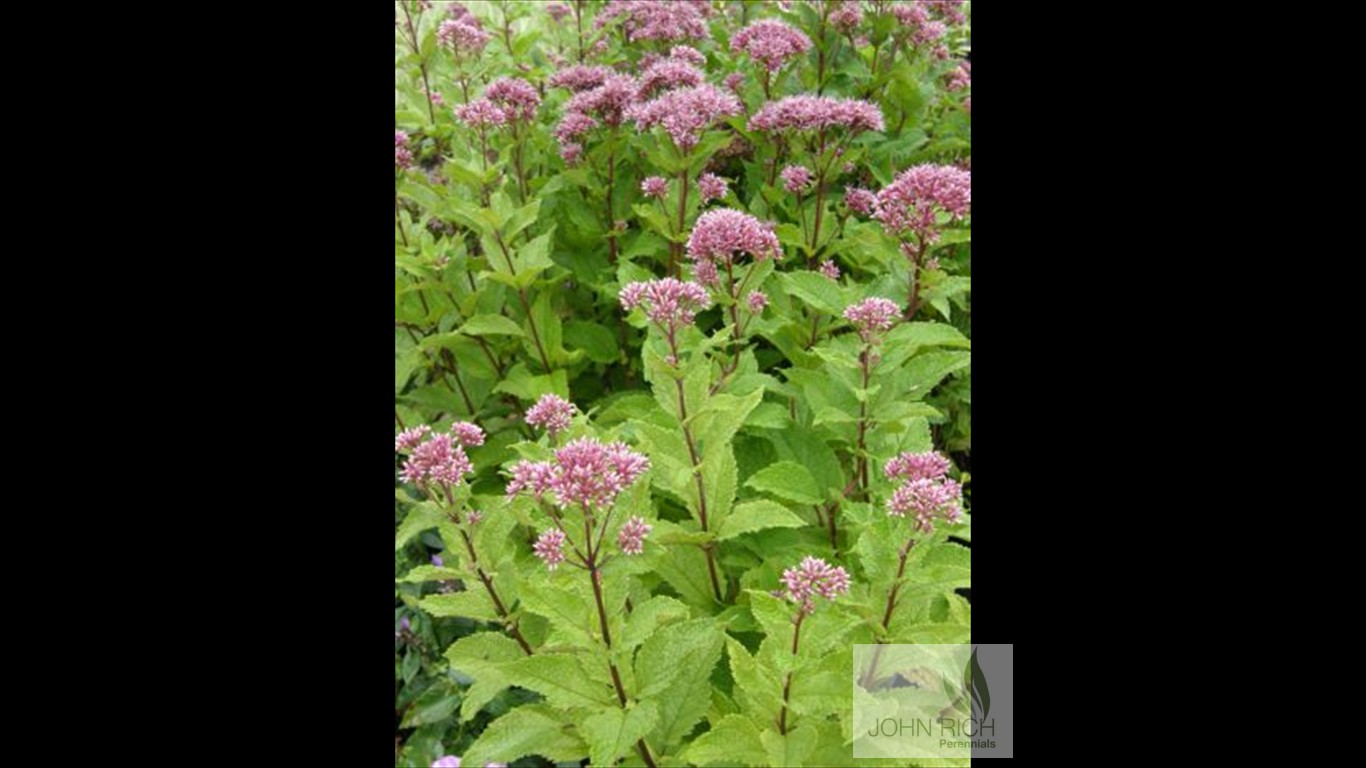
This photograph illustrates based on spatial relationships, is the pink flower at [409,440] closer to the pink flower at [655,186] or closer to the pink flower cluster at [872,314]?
the pink flower cluster at [872,314]

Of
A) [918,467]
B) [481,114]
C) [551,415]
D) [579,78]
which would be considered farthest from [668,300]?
[579,78]

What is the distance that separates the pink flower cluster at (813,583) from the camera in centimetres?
136

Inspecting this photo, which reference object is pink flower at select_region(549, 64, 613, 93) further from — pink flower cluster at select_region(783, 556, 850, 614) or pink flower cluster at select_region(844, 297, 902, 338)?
pink flower cluster at select_region(783, 556, 850, 614)

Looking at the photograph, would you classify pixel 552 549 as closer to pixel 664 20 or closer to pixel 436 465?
pixel 436 465

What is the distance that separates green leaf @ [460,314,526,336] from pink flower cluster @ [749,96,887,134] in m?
0.77

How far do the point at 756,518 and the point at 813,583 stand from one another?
308mm

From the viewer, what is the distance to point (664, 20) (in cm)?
294

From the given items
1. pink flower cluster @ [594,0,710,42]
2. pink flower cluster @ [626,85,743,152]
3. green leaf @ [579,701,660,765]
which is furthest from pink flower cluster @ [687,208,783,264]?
pink flower cluster @ [594,0,710,42]

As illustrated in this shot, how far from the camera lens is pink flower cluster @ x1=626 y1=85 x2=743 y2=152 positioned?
7.33ft

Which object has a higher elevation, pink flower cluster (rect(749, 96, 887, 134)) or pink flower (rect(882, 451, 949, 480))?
pink flower cluster (rect(749, 96, 887, 134))

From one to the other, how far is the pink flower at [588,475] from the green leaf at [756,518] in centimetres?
40

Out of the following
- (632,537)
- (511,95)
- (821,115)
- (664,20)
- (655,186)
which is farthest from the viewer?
(664,20)

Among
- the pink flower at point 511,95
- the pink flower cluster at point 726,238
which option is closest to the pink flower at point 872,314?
the pink flower cluster at point 726,238
